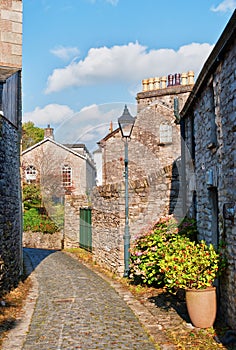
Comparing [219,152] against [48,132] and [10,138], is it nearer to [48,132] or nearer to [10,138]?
[10,138]

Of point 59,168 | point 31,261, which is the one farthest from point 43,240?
point 59,168

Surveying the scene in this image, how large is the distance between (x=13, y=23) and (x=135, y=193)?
5.22 metres

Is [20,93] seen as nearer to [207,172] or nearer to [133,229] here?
[133,229]

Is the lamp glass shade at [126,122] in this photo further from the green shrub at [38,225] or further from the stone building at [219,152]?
the green shrub at [38,225]

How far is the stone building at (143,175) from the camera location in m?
10.0

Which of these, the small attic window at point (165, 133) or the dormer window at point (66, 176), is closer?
the small attic window at point (165, 133)

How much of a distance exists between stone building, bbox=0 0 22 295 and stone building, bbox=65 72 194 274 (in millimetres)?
2523

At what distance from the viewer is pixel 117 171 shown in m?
20.4

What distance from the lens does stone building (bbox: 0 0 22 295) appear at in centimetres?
779

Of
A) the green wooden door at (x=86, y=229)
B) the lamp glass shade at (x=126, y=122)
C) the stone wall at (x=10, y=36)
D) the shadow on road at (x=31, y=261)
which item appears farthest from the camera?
the green wooden door at (x=86, y=229)

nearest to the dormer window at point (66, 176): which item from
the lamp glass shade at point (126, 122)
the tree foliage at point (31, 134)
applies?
the tree foliage at point (31, 134)

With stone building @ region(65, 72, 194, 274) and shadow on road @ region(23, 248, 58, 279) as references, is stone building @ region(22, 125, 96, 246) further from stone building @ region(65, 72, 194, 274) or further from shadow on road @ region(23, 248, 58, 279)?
shadow on road @ region(23, 248, 58, 279)

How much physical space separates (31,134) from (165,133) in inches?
1028

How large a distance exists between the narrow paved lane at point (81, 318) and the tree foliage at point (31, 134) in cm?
3257
